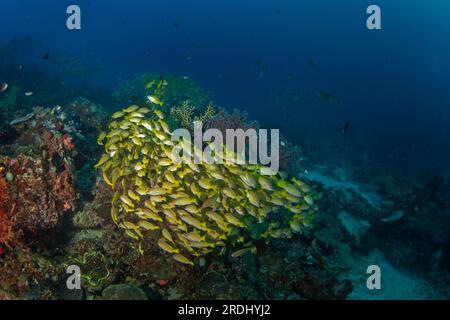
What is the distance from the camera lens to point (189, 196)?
543 cm

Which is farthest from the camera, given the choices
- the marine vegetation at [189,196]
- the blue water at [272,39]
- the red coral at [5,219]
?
the blue water at [272,39]

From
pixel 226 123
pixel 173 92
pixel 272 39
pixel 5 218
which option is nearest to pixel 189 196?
pixel 5 218

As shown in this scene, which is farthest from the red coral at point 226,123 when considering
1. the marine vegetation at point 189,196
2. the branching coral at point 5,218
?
the branching coral at point 5,218

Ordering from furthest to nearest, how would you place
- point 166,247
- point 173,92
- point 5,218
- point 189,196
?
point 173,92, point 5,218, point 166,247, point 189,196

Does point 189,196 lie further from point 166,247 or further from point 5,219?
point 5,219

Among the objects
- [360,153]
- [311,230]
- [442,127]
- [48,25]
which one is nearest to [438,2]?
[442,127]

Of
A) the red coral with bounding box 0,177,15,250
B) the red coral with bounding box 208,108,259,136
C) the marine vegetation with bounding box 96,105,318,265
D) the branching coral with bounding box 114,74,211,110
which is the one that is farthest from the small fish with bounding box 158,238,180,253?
the branching coral with bounding box 114,74,211,110

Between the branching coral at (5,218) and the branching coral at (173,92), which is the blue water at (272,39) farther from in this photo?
the branching coral at (5,218)

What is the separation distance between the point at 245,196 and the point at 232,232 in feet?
2.57

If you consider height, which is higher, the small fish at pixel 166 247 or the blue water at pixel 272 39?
the blue water at pixel 272 39

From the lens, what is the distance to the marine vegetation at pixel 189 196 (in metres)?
5.43

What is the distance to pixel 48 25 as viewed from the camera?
116 meters

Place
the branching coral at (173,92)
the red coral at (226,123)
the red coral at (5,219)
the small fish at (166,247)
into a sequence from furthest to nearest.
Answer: the branching coral at (173,92)
the red coral at (226,123)
the red coral at (5,219)
the small fish at (166,247)
